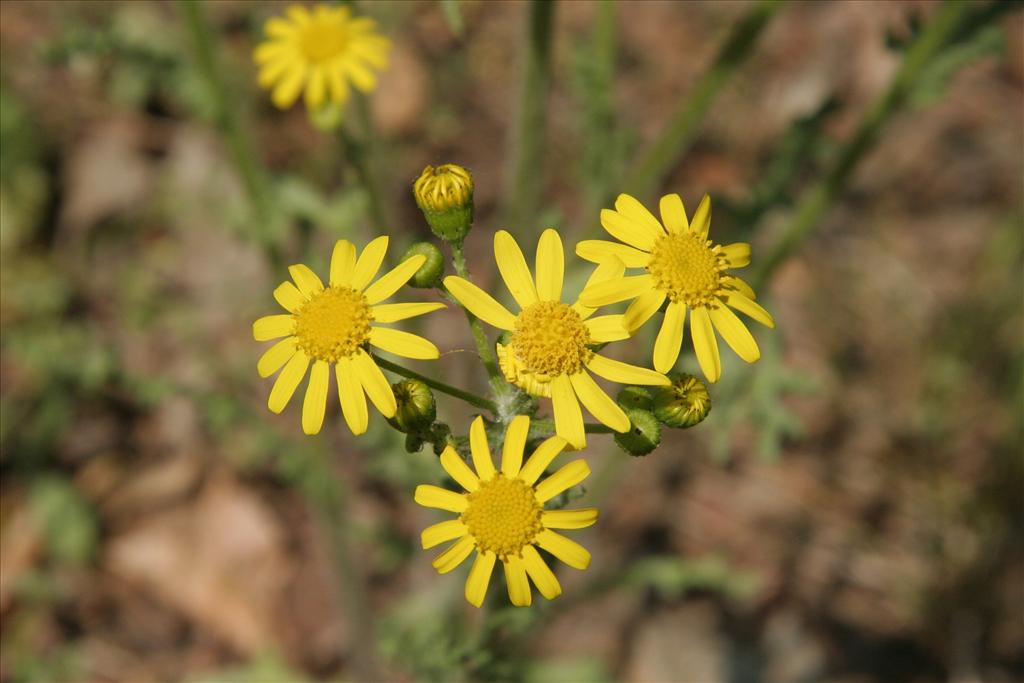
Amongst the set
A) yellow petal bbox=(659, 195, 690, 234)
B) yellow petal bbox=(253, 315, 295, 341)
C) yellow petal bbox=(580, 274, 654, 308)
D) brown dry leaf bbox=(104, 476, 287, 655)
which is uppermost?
brown dry leaf bbox=(104, 476, 287, 655)

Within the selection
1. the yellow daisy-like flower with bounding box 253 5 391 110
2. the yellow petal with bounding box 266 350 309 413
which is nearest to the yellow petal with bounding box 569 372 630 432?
the yellow petal with bounding box 266 350 309 413

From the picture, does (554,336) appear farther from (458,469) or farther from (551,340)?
(458,469)

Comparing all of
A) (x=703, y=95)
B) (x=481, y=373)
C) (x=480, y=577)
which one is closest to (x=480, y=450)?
(x=480, y=577)

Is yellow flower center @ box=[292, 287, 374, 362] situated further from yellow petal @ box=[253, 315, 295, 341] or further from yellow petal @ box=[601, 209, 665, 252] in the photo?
yellow petal @ box=[601, 209, 665, 252]

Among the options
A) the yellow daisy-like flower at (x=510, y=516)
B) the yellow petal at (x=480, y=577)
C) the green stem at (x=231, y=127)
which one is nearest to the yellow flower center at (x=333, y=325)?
the yellow daisy-like flower at (x=510, y=516)

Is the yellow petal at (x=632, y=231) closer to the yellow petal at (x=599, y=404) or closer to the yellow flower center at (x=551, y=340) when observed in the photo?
the yellow flower center at (x=551, y=340)

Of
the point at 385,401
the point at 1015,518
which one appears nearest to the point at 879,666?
the point at 1015,518
